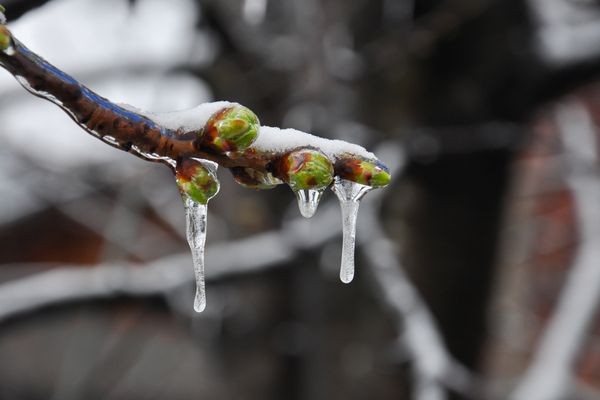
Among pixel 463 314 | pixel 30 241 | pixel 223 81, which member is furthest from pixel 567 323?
pixel 30 241

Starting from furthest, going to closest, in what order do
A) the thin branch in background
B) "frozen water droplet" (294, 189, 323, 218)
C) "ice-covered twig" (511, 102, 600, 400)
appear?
"ice-covered twig" (511, 102, 600, 400)
the thin branch in background
"frozen water droplet" (294, 189, 323, 218)

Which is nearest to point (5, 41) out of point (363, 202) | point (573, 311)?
point (363, 202)

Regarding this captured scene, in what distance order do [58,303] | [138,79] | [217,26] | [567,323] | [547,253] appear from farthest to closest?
[547,253] → [138,79] → [217,26] → [567,323] → [58,303]

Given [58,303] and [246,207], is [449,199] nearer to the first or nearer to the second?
[246,207]

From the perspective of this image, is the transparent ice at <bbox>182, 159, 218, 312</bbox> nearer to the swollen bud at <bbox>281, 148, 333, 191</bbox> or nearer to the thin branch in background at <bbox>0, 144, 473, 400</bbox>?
the swollen bud at <bbox>281, 148, 333, 191</bbox>

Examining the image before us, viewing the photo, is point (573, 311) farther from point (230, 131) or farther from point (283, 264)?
point (230, 131)

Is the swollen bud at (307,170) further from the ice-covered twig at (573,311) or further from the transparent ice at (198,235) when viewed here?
the ice-covered twig at (573,311)

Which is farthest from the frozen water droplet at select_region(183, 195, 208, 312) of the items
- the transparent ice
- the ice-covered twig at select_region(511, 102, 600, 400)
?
the ice-covered twig at select_region(511, 102, 600, 400)

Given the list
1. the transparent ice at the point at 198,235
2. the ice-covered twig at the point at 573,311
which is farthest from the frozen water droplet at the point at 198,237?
the ice-covered twig at the point at 573,311
